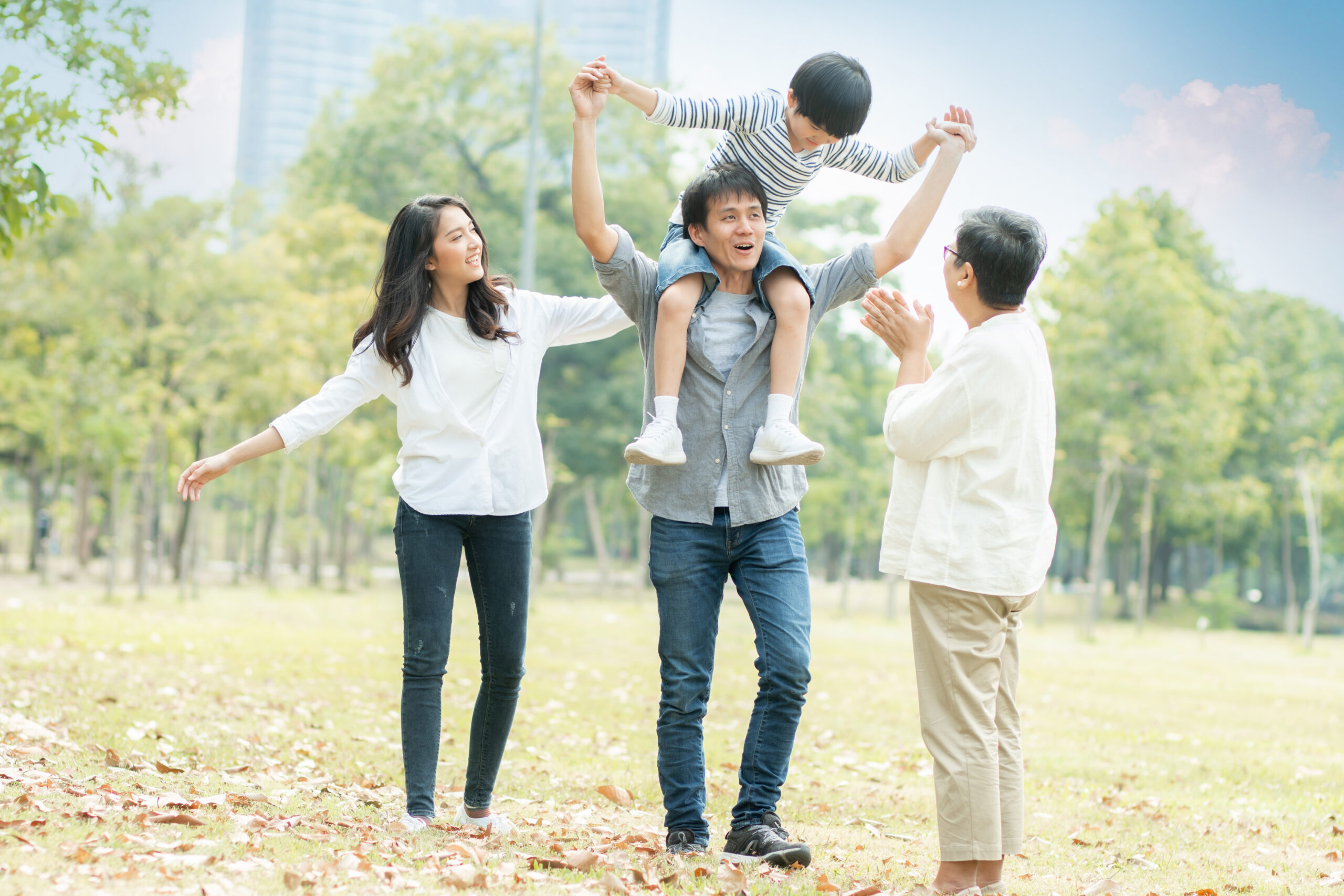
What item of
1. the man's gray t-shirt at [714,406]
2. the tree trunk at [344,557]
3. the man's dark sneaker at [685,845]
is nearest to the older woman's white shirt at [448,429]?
the man's gray t-shirt at [714,406]

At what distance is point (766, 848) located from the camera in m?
3.29

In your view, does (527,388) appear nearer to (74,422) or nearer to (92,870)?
(92,870)

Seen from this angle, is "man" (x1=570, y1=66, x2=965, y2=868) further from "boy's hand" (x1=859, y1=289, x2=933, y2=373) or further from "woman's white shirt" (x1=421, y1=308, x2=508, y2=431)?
"woman's white shirt" (x1=421, y1=308, x2=508, y2=431)

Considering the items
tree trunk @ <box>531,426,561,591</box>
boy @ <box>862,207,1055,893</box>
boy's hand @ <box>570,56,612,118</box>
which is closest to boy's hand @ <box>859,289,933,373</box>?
boy @ <box>862,207,1055,893</box>

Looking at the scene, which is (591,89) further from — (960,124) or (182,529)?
(182,529)

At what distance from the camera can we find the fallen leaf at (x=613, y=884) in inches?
117

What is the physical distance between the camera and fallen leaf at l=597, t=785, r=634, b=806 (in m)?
4.64

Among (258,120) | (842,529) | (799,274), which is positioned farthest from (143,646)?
(258,120)

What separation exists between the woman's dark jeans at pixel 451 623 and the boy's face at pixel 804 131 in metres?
1.55

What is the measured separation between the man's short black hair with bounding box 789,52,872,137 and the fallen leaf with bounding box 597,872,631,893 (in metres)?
2.36

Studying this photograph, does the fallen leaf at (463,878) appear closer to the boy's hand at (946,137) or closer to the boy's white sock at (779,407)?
the boy's white sock at (779,407)

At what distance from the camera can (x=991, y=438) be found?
9.81ft

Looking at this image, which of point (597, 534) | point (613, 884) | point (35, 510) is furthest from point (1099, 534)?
point (35, 510)

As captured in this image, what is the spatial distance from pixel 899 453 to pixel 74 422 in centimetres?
1754
